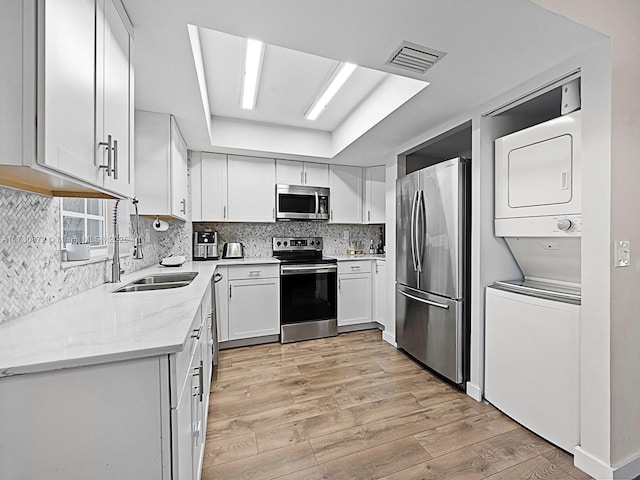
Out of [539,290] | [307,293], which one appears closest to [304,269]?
[307,293]

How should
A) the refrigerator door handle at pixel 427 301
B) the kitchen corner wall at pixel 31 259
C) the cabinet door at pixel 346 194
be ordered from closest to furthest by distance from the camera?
the kitchen corner wall at pixel 31 259
the refrigerator door handle at pixel 427 301
the cabinet door at pixel 346 194

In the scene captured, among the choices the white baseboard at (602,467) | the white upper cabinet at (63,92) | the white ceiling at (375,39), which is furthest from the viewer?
the white baseboard at (602,467)

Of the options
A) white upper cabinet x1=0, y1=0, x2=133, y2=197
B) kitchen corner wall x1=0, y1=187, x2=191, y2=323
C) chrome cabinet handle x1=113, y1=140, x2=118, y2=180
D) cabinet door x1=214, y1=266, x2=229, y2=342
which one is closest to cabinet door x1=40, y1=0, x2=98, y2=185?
white upper cabinet x1=0, y1=0, x2=133, y2=197

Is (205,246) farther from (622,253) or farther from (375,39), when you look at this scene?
(622,253)

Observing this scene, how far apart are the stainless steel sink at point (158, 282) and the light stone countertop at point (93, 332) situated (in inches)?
18.0

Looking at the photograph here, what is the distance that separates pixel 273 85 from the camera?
2629 mm

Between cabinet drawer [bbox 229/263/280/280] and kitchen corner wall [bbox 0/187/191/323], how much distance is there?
160 cm

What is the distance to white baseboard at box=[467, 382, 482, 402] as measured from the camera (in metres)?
2.29

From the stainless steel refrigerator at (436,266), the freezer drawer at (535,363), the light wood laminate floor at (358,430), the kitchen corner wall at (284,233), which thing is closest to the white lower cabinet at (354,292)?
the kitchen corner wall at (284,233)

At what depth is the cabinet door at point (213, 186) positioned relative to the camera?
141 inches

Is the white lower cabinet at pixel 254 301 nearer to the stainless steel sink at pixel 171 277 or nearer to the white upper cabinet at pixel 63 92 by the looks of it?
the stainless steel sink at pixel 171 277

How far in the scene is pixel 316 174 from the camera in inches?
159

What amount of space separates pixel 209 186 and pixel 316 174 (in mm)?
1329

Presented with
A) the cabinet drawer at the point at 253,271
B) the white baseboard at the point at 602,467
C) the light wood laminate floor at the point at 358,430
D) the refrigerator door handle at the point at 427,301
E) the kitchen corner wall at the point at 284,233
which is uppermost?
the kitchen corner wall at the point at 284,233
